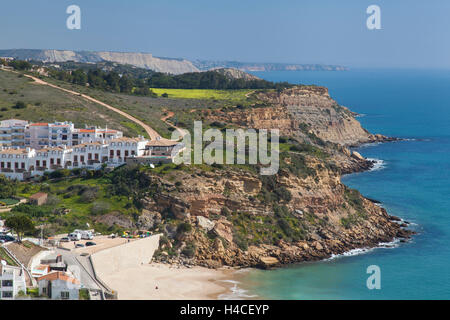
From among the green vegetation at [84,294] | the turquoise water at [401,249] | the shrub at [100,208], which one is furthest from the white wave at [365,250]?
the green vegetation at [84,294]

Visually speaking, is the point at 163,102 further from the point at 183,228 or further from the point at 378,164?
the point at 183,228

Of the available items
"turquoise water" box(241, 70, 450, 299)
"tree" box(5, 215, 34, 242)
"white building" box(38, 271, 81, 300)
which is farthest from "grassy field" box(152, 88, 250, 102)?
"white building" box(38, 271, 81, 300)

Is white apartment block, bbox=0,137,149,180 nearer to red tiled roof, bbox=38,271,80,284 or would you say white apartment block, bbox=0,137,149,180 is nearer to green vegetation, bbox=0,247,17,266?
green vegetation, bbox=0,247,17,266

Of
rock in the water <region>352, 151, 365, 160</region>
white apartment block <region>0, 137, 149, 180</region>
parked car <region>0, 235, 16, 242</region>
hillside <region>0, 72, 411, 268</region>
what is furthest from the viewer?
rock in the water <region>352, 151, 365, 160</region>
